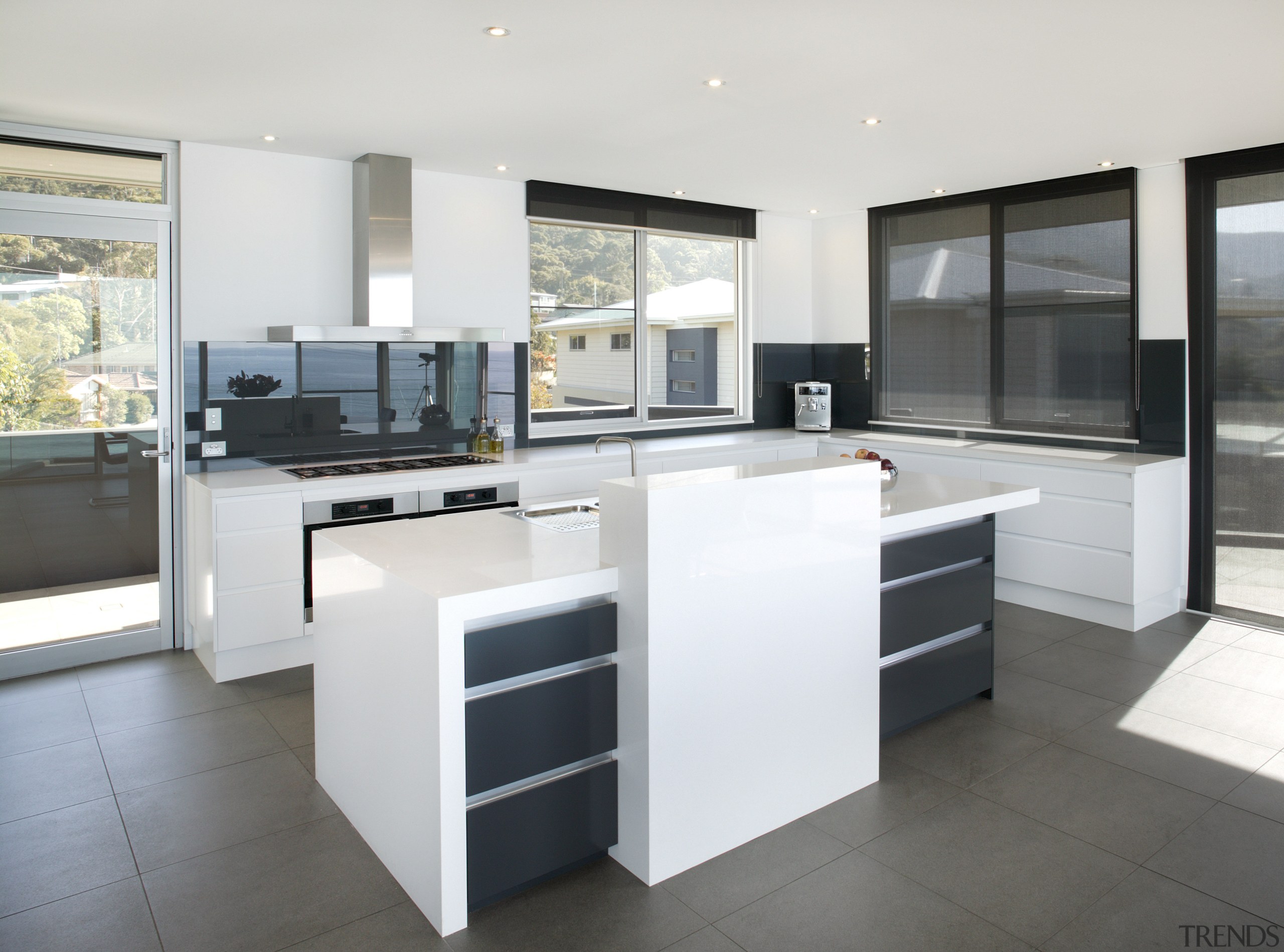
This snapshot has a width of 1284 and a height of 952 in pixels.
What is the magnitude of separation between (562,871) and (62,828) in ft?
5.17

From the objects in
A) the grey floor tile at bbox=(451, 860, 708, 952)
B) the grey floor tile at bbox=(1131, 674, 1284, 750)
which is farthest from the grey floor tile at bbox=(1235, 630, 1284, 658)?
the grey floor tile at bbox=(451, 860, 708, 952)

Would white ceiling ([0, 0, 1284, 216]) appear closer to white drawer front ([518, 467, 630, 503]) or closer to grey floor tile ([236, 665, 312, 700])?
white drawer front ([518, 467, 630, 503])

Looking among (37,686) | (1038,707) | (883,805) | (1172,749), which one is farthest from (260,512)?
(1172,749)

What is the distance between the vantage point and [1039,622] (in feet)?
15.7

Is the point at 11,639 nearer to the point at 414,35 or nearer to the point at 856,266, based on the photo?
the point at 414,35

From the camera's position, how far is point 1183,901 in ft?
7.41

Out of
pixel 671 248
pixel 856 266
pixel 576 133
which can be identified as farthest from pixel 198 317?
pixel 856 266

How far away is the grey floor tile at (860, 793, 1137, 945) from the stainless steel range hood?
10.7ft

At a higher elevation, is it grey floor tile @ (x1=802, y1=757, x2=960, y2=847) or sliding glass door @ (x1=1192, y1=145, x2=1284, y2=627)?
sliding glass door @ (x1=1192, y1=145, x2=1284, y2=627)

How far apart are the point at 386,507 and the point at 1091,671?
3.35 meters

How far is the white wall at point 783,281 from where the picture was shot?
6.48 meters

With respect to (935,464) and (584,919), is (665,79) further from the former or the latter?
(935,464)

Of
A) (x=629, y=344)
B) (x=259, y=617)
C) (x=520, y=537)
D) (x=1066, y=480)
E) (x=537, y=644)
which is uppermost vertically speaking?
(x=629, y=344)

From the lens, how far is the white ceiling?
269 centimetres
